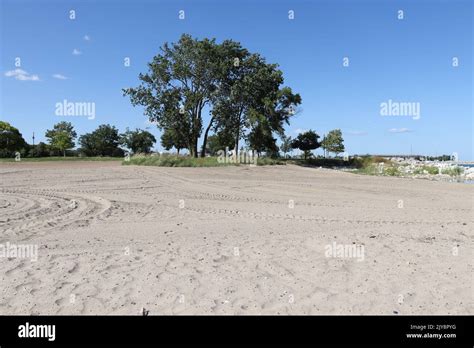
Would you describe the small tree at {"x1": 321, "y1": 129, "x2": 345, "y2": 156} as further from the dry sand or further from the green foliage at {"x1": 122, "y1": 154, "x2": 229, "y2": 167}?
the dry sand

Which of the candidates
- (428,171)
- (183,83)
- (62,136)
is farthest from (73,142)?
(428,171)

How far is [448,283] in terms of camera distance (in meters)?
4.45

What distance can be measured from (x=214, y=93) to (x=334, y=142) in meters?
25.6

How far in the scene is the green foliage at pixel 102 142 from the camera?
2935 inches

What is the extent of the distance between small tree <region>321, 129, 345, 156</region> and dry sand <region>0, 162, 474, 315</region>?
43459 mm

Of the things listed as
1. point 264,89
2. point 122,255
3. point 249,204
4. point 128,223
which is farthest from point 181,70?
point 122,255

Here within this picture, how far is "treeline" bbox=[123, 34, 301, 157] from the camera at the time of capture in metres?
35.2

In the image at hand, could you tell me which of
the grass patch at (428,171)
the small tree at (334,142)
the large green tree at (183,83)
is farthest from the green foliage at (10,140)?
the grass patch at (428,171)

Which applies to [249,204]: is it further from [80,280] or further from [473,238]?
[80,280]

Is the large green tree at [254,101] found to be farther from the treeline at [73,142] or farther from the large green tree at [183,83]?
the treeline at [73,142]

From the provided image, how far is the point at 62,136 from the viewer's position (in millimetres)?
63531

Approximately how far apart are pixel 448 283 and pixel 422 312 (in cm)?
100

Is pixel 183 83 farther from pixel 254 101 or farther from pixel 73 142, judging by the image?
pixel 73 142

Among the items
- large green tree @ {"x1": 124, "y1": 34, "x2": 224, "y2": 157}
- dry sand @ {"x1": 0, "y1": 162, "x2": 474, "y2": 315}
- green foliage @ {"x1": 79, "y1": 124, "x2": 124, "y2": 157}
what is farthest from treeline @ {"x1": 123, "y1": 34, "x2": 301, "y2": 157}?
green foliage @ {"x1": 79, "y1": 124, "x2": 124, "y2": 157}
